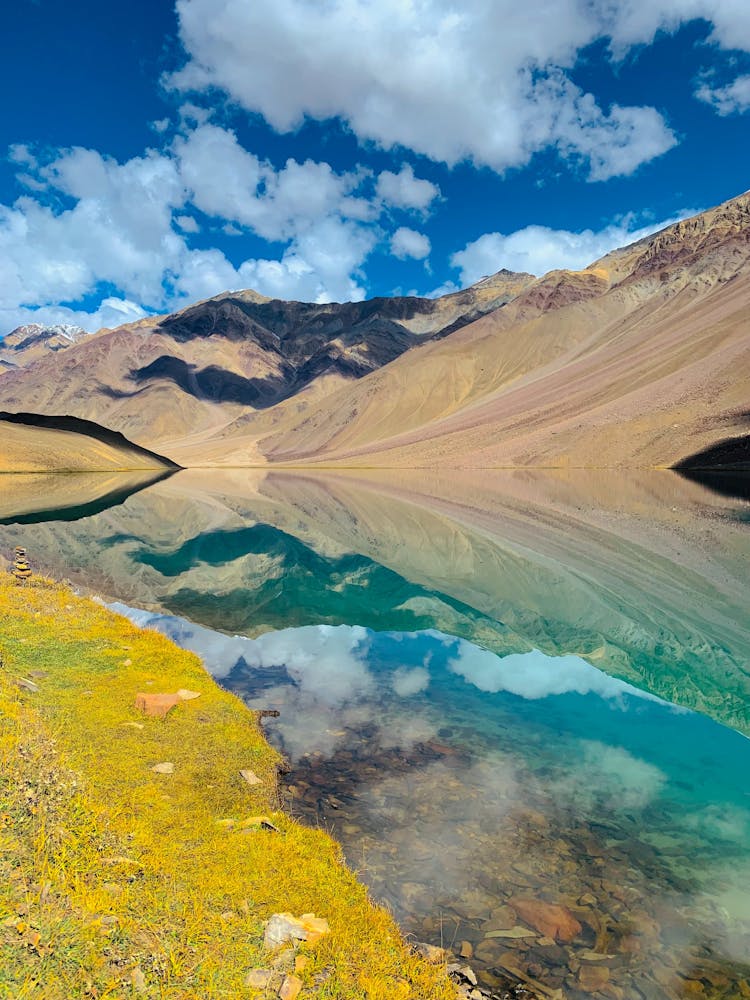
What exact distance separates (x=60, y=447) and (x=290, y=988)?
14284 centimetres

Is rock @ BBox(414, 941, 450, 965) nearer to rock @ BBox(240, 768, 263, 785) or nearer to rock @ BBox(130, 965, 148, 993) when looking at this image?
rock @ BBox(130, 965, 148, 993)

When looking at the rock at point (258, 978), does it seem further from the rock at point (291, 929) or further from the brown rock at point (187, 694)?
the brown rock at point (187, 694)

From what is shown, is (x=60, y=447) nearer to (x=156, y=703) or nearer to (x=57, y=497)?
(x=57, y=497)

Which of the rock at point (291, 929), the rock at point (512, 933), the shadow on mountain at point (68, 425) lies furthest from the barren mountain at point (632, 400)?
the rock at point (291, 929)

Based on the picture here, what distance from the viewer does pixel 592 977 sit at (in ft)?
23.3

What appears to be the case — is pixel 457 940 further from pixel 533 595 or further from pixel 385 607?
pixel 533 595

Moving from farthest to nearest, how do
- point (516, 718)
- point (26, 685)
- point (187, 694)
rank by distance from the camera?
1. point (516, 718)
2. point (187, 694)
3. point (26, 685)

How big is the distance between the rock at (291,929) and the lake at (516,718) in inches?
60.5

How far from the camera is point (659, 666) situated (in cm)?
1920

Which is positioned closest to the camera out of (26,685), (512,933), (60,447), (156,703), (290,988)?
(290,988)

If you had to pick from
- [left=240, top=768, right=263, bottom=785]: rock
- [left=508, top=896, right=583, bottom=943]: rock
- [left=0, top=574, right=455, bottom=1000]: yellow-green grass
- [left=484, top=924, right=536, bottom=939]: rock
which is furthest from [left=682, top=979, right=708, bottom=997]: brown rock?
[left=240, top=768, right=263, bottom=785]: rock

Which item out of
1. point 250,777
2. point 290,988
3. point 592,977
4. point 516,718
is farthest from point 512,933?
point 516,718

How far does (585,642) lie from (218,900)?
17530 millimetres

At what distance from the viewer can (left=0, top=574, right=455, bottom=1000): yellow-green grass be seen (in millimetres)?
5516
